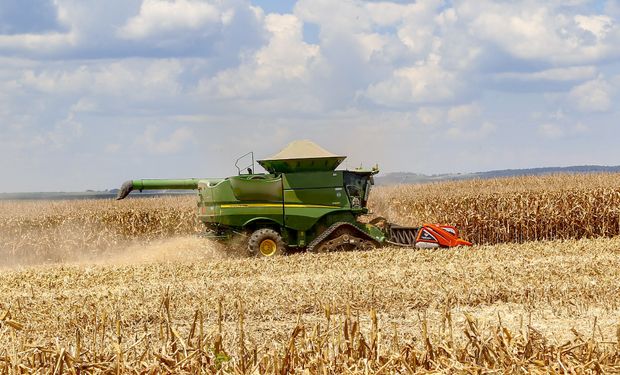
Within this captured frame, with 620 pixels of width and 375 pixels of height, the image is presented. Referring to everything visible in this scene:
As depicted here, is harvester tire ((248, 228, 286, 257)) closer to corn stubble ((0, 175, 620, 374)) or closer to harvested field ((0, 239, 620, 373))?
corn stubble ((0, 175, 620, 374))

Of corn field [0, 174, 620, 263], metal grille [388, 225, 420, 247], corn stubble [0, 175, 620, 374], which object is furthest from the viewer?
corn field [0, 174, 620, 263]

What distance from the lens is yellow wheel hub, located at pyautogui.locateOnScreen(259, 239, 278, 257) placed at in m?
17.0

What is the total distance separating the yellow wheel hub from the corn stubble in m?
0.83

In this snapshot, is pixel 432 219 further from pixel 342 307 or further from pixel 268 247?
pixel 342 307

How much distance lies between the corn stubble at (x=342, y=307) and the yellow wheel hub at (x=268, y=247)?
826 millimetres

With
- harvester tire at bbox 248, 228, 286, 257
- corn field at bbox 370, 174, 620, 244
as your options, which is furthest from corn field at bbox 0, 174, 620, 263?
harvester tire at bbox 248, 228, 286, 257

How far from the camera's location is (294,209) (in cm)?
1725

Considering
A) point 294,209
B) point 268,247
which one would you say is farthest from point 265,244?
point 294,209

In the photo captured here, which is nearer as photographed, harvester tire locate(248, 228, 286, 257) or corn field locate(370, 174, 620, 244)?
harvester tire locate(248, 228, 286, 257)

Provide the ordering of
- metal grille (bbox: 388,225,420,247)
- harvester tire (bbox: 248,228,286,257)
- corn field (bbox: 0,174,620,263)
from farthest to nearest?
corn field (bbox: 0,174,620,263)
metal grille (bbox: 388,225,420,247)
harvester tire (bbox: 248,228,286,257)

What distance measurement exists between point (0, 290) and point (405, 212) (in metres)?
13.4

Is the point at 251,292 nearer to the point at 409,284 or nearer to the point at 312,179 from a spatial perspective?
the point at 409,284

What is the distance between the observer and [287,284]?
1266 centimetres

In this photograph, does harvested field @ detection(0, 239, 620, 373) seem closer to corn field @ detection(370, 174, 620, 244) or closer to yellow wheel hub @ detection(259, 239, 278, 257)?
yellow wheel hub @ detection(259, 239, 278, 257)
